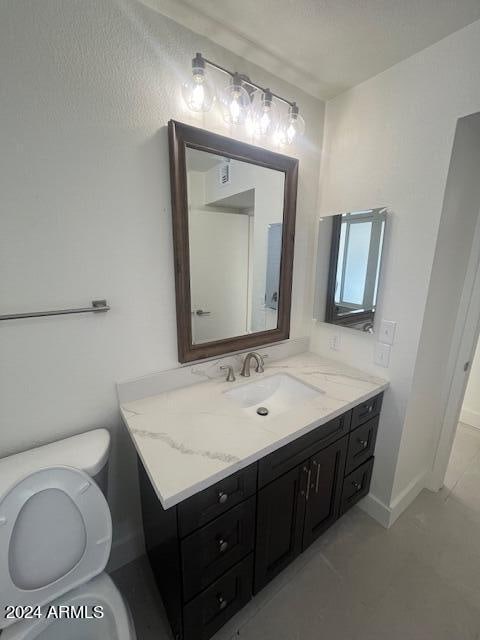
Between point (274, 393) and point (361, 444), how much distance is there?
0.53 m

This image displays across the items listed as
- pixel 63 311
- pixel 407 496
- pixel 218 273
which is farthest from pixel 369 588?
pixel 63 311

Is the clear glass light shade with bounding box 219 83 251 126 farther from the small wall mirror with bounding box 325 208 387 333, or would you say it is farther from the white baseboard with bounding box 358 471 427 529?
the white baseboard with bounding box 358 471 427 529

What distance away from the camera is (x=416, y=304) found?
129cm

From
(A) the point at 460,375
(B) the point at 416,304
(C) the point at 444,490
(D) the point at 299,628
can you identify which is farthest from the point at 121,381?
(C) the point at 444,490

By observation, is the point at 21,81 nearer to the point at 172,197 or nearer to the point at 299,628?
the point at 172,197

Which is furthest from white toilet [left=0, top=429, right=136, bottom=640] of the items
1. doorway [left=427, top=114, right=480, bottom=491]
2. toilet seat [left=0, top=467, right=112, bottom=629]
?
doorway [left=427, top=114, right=480, bottom=491]

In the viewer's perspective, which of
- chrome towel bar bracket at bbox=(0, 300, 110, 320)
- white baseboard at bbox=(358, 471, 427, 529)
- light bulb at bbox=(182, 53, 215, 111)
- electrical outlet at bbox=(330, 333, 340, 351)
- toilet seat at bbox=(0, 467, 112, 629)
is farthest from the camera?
electrical outlet at bbox=(330, 333, 340, 351)

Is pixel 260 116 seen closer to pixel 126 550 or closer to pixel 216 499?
pixel 216 499

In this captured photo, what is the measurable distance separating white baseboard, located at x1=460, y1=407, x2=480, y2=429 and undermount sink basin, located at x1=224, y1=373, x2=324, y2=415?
2131mm

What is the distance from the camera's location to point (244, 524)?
0.97 m

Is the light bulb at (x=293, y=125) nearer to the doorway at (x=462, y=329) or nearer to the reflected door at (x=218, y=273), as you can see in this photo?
the reflected door at (x=218, y=273)

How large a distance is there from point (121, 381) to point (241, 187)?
3.56 ft

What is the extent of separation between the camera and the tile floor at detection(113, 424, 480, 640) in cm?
112

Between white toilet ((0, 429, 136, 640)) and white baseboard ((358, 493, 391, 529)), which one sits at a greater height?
Result: white toilet ((0, 429, 136, 640))
